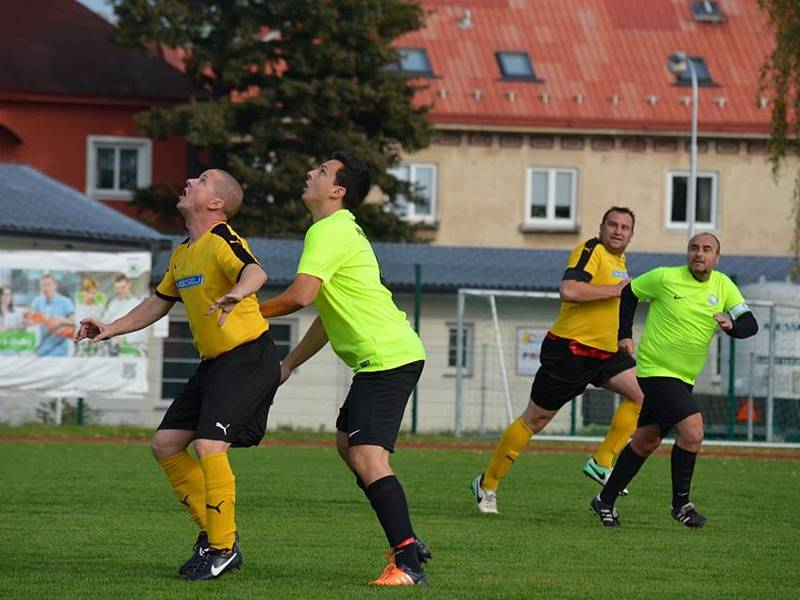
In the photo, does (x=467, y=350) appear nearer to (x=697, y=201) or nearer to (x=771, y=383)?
(x=771, y=383)

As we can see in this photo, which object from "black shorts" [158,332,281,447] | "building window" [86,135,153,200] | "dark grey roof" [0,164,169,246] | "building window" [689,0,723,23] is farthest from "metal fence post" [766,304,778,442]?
"building window" [689,0,723,23]

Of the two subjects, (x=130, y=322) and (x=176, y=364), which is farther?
(x=176, y=364)

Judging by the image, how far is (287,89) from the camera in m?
37.9

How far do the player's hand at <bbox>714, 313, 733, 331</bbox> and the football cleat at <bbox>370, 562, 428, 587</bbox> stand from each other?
3518mm

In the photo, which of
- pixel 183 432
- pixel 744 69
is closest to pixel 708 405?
pixel 183 432

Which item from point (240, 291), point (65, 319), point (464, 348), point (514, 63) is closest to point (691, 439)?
point (240, 291)

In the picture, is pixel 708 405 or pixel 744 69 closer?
pixel 708 405

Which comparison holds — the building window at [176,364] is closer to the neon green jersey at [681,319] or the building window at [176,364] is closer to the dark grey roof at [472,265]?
the dark grey roof at [472,265]

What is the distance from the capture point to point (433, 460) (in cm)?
1862

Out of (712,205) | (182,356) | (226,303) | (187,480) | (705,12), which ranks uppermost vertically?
(705,12)

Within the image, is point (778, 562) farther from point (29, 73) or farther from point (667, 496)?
point (29, 73)

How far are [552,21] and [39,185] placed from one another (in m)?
17.8

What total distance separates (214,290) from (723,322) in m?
3.83

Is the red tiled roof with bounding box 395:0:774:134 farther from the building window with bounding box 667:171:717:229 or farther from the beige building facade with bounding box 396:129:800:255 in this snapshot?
the building window with bounding box 667:171:717:229
